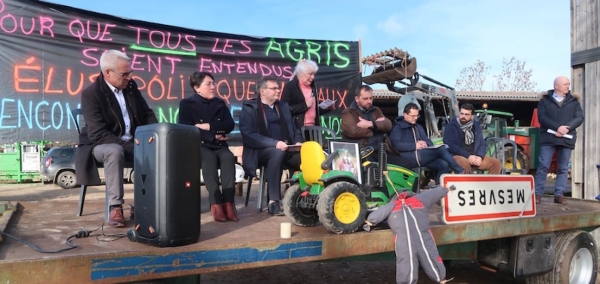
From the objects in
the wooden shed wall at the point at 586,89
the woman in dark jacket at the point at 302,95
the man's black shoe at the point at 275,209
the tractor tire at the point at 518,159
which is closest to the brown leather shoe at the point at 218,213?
the man's black shoe at the point at 275,209

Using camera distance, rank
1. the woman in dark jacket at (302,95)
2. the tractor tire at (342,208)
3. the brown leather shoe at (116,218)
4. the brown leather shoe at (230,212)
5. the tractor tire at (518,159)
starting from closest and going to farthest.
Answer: the tractor tire at (342,208) < the brown leather shoe at (116,218) < the brown leather shoe at (230,212) < the woman in dark jacket at (302,95) < the tractor tire at (518,159)

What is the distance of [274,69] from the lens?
7.72 meters

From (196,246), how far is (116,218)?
98 cm

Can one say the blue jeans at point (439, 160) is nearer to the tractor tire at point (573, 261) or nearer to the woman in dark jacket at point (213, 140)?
the tractor tire at point (573, 261)

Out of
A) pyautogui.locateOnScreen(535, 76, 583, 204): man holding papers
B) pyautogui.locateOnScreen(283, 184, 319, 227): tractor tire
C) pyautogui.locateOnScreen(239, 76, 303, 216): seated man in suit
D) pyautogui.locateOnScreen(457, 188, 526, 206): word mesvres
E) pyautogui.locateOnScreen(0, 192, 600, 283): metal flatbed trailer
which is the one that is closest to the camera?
pyautogui.locateOnScreen(0, 192, 600, 283): metal flatbed trailer

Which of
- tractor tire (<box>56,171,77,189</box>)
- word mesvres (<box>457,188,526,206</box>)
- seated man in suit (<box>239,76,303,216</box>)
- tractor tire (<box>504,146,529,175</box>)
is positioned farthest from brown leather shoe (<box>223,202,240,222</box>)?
tractor tire (<box>56,171,77,189</box>)

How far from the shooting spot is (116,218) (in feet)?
10.5

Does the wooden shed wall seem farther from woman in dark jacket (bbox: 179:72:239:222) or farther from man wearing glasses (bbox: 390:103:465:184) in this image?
woman in dark jacket (bbox: 179:72:239:222)

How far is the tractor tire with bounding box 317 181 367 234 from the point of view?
3062 mm

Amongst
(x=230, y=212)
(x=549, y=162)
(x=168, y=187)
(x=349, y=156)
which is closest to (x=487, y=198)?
(x=349, y=156)

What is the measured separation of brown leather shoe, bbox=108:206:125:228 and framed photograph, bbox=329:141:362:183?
161 cm

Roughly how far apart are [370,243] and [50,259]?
193cm

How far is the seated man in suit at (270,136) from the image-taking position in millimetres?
4246

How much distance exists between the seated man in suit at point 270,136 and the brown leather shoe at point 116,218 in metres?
1.33
